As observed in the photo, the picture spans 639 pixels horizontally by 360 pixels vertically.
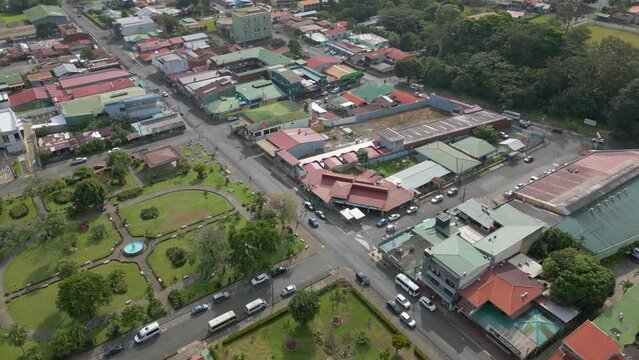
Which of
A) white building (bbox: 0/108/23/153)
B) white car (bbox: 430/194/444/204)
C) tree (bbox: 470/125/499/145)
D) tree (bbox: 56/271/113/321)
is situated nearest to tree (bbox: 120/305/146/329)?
tree (bbox: 56/271/113/321)

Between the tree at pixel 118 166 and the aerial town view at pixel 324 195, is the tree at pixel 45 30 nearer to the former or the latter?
the aerial town view at pixel 324 195

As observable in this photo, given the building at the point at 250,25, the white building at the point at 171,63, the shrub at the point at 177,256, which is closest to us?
the shrub at the point at 177,256

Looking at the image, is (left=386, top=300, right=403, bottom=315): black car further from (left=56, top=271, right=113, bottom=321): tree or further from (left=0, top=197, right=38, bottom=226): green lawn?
(left=0, top=197, right=38, bottom=226): green lawn

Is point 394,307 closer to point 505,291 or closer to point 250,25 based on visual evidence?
point 505,291

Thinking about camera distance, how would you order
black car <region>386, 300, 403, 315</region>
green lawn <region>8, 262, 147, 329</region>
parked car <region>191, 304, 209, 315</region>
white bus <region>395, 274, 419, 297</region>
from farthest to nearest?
white bus <region>395, 274, 419, 297</region>, black car <region>386, 300, 403, 315</region>, parked car <region>191, 304, 209, 315</region>, green lawn <region>8, 262, 147, 329</region>

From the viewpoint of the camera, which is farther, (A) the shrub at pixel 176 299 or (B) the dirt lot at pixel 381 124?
(B) the dirt lot at pixel 381 124

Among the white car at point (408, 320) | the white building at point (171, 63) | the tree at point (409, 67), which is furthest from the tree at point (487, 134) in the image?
the white building at point (171, 63)
